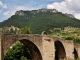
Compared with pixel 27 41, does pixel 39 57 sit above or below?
below

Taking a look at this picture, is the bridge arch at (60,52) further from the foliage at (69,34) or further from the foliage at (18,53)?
the foliage at (69,34)

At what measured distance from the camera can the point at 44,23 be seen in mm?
142875

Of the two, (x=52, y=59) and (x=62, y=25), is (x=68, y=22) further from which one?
(x=52, y=59)

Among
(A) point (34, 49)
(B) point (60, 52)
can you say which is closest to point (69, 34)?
(B) point (60, 52)

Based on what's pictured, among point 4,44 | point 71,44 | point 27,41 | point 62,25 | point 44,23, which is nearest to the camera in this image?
point 4,44

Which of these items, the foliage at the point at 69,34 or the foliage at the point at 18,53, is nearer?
the foliage at the point at 18,53

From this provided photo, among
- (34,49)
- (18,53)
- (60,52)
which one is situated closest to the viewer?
(34,49)

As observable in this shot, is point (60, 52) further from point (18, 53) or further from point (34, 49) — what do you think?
point (34, 49)

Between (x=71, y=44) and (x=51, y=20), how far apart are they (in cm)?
11476

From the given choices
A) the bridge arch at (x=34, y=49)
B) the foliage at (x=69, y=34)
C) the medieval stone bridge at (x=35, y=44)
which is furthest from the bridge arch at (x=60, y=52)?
the foliage at (x=69, y=34)

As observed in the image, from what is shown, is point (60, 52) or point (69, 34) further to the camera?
point (69, 34)

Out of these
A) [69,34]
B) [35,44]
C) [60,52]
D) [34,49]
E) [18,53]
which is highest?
[69,34]

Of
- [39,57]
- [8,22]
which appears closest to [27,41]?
[39,57]

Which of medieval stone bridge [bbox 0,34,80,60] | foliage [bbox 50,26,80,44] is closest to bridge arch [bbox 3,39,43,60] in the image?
medieval stone bridge [bbox 0,34,80,60]
